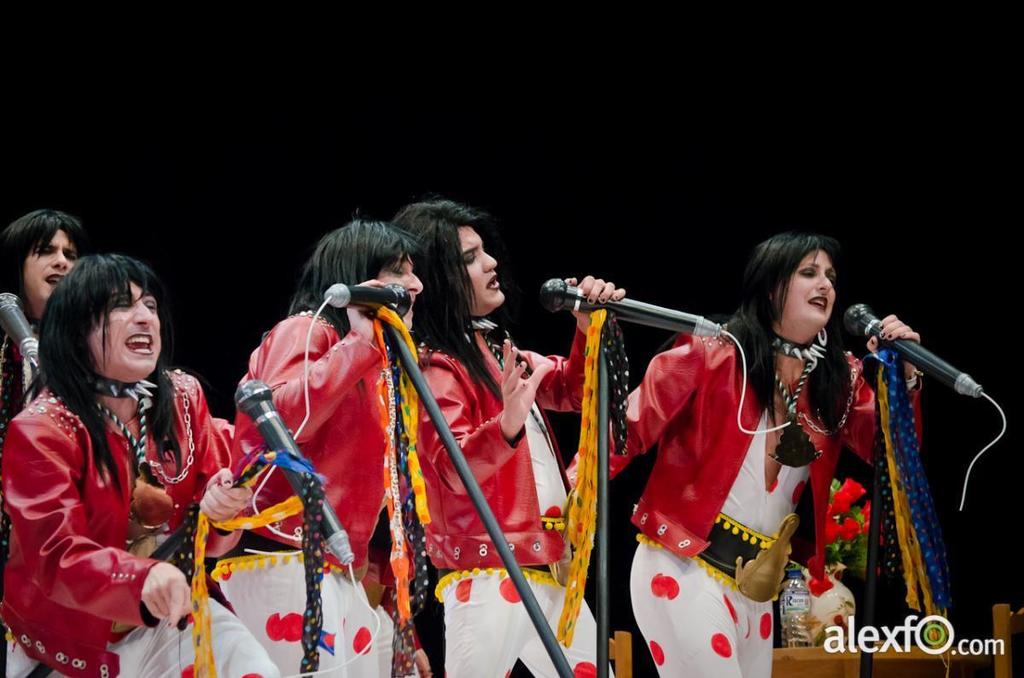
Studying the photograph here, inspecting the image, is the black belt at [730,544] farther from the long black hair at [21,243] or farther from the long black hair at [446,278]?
the long black hair at [21,243]

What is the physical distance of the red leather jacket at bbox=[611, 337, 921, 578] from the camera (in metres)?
3.48

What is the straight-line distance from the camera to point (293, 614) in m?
2.86

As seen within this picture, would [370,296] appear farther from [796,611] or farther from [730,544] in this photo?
[796,611]

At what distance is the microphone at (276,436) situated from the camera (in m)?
2.31

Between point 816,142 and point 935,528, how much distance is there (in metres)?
1.85

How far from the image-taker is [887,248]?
4.77m

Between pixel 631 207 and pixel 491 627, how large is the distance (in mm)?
2197

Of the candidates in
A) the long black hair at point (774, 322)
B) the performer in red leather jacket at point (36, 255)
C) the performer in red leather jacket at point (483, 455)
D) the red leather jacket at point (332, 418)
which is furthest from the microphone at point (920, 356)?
the performer in red leather jacket at point (36, 255)

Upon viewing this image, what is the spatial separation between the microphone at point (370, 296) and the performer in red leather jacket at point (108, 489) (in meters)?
0.38

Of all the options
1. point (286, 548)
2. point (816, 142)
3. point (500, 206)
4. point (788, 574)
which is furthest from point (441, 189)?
point (286, 548)

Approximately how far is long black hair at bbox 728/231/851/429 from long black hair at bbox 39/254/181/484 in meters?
1.56

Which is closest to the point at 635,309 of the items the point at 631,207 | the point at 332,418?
the point at 332,418

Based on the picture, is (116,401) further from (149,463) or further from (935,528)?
(935,528)

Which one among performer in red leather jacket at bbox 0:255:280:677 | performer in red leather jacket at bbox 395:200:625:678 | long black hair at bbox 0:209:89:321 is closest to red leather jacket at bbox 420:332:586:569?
performer in red leather jacket at bbox 395:200:625:678
